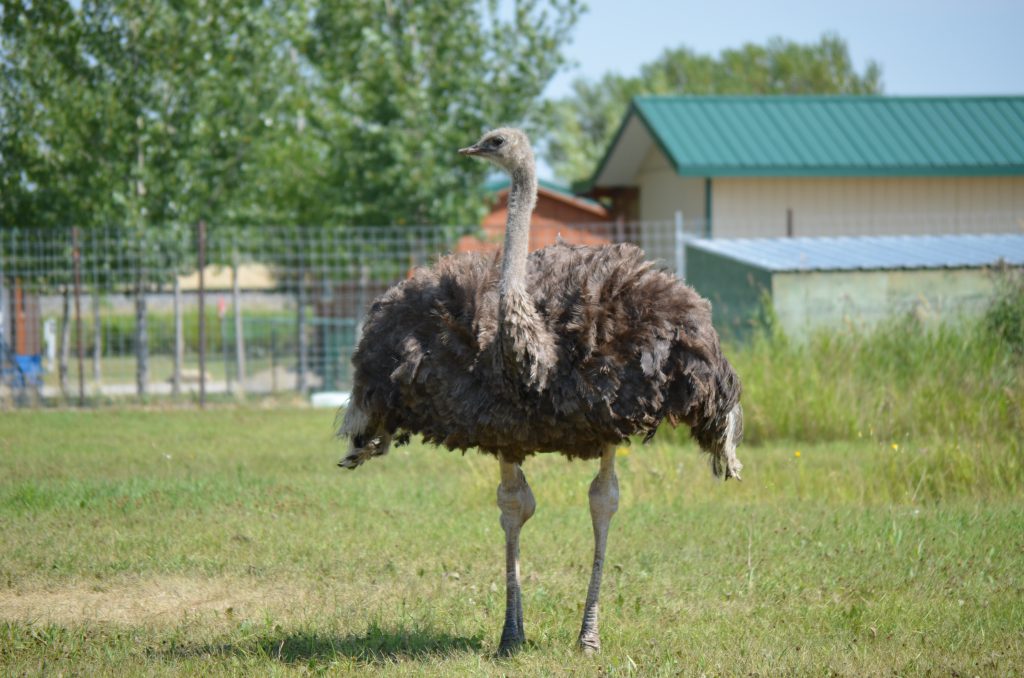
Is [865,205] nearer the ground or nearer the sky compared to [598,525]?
nearer the sky

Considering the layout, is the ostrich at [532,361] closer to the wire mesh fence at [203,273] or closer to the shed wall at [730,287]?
the shed wall at [730,287]

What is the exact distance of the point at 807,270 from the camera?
46.6ft

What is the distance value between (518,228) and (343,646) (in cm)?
205

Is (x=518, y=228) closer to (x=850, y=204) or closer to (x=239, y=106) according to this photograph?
(x=239, y=106)

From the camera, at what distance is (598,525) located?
5711 mm

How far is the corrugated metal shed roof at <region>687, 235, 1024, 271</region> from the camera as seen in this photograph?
14633mm

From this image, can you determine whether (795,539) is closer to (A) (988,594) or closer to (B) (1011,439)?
(A) (988,594)

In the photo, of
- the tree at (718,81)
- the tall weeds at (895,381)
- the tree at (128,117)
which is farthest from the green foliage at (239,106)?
the tree at (718,81)

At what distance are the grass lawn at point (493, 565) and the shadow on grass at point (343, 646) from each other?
0.7 inches

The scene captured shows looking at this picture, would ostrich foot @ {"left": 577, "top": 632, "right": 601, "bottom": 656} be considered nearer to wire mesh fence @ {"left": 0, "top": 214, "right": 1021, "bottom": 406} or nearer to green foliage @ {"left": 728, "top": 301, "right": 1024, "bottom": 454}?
green foliage @ {"left": 728, "top": 301, "right": 1024, "bottom": 454}

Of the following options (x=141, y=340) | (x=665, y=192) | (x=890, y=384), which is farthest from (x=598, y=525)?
(x=665, y=192)

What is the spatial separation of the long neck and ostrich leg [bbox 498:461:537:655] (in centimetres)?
104

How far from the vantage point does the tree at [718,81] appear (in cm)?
4781

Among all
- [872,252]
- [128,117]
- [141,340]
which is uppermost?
[128,117]
